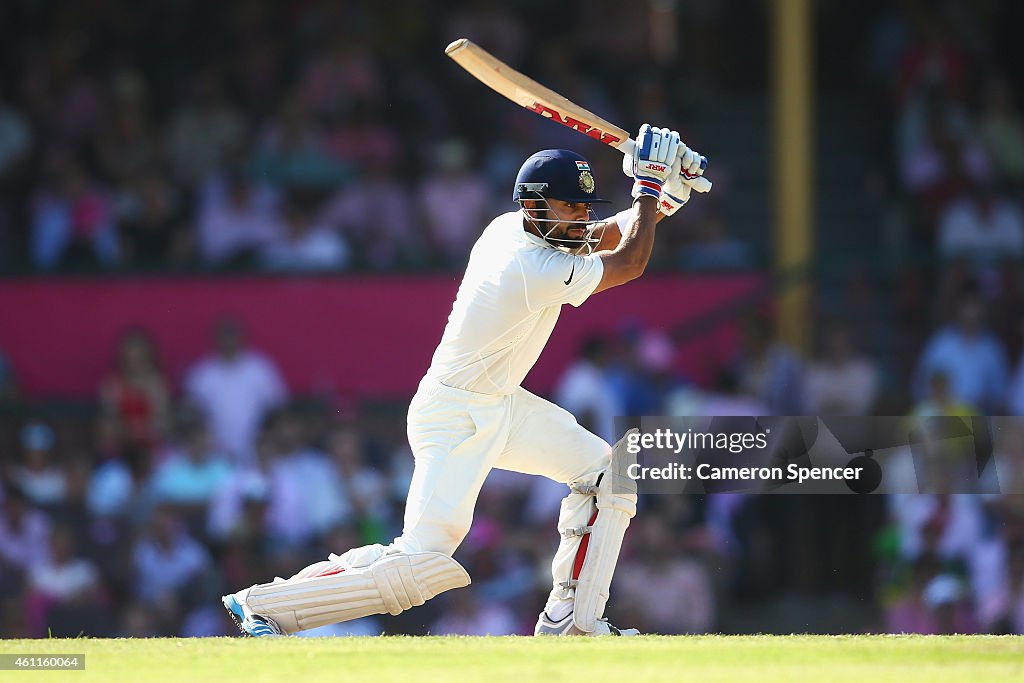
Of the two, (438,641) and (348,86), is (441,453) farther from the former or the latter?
(348,86)

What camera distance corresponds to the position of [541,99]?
6629mm

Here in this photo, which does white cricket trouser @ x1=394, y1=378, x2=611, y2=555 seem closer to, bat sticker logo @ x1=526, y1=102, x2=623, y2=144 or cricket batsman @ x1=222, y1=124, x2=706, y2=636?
cricket batsman @ x1=222, y1=124, x2=706, y2=636

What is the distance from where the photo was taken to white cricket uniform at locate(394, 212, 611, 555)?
→ 596 cm

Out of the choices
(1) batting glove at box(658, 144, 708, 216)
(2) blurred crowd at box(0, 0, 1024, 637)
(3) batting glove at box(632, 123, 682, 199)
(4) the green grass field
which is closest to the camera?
(4) the green grass field

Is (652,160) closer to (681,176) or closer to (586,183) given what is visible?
(681,176)

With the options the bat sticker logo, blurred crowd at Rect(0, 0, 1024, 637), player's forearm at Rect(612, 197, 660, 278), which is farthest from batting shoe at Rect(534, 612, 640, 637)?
blurred crowd at Rect(0, 0, 1024, 637)

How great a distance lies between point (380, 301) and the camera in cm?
1074

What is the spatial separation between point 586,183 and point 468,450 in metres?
1.04

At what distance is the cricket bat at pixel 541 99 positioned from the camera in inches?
254

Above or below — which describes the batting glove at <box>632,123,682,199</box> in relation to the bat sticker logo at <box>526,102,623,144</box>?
below

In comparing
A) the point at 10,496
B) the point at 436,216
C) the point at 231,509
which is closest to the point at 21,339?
the point at 10,496

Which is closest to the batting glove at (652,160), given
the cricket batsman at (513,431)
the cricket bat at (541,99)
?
the cricket batsman at (513,431)

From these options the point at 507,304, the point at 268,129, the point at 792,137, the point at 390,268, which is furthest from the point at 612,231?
the point at 268,129

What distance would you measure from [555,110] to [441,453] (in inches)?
59.5
